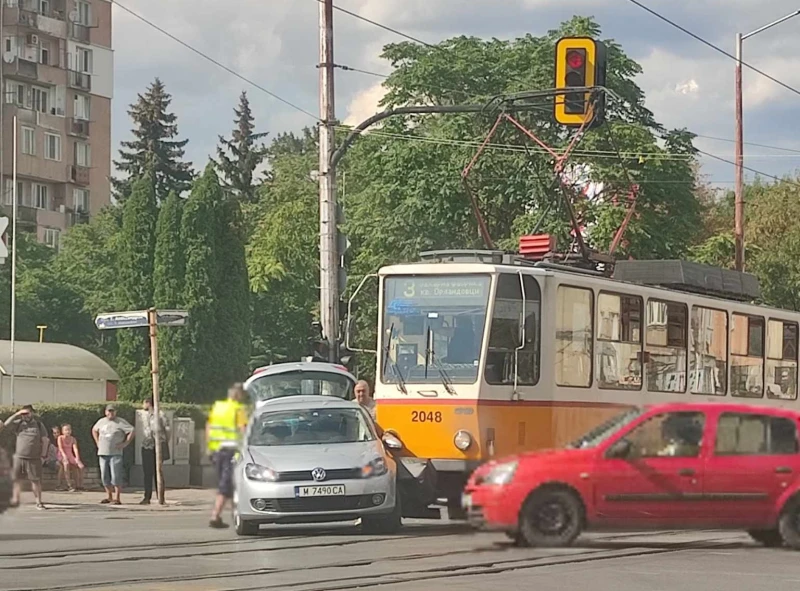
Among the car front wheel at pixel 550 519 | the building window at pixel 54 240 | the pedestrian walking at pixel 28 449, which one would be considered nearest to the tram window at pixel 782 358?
the car front wheel at pixel 550 519

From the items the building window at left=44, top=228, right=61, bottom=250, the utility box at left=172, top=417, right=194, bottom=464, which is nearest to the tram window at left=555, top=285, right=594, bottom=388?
the utility box at left=172, top=417, right=194, bottom=464

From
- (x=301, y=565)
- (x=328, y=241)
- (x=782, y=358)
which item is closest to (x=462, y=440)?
(x=782, y=358)

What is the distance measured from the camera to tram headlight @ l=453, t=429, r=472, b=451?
433cm

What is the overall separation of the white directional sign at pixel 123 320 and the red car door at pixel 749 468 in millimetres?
2265

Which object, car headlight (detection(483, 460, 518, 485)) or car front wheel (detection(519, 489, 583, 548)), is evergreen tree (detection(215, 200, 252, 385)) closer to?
car headlight (detection(483, 460, 518, 485))

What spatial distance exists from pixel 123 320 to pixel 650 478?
2558 mm

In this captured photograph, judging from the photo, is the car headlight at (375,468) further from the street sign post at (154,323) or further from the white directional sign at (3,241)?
the white directional sign at (3,241)

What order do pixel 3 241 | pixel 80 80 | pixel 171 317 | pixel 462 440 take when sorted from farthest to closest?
pixel 171 317 → pixel 80 80 → pixel 462 440 → pixel 3 241

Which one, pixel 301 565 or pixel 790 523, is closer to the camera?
pixel 790 523

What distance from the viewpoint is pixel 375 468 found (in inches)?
191

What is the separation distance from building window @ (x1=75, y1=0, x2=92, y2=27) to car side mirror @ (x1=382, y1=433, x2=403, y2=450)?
63.1 inches

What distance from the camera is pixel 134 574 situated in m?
11.3

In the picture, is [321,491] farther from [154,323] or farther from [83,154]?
[83,154]

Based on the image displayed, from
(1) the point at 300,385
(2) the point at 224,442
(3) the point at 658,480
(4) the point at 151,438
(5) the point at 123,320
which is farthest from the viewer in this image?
(1) the point at 300,385
